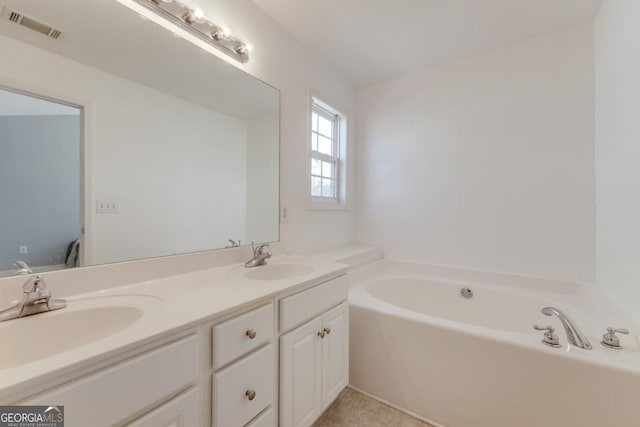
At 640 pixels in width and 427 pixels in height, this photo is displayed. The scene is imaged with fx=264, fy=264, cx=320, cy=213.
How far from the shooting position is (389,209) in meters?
2.70

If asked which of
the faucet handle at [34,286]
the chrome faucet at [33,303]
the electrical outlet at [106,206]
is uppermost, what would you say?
the electrical outlet at [106,206]

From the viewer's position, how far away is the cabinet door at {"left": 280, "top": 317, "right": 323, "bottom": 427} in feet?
3.77

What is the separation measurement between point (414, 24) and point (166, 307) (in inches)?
89.3

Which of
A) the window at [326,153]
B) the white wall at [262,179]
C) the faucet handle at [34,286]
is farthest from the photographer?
the window at [326,153]

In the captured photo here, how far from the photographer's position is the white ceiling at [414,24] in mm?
1708

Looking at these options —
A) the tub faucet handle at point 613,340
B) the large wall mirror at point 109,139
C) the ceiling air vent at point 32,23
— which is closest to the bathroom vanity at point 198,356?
the large wall mirror at point 109,139

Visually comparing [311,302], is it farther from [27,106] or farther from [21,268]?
[27,106]

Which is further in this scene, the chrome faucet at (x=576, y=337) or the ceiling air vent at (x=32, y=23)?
the chrome faucet at (x=576, y=337)

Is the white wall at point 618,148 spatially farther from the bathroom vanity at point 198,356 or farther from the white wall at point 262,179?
the white wall at point 262,179

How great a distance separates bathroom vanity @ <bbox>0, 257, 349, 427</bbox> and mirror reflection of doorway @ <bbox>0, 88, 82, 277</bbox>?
20cm

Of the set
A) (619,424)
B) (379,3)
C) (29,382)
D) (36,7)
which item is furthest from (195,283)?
(379,3)

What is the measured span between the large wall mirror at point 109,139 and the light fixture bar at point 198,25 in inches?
2.9

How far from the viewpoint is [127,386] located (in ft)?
2.15

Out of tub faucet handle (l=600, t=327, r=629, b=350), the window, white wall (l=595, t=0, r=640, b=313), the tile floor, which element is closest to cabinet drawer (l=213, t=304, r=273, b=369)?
the tile floor
